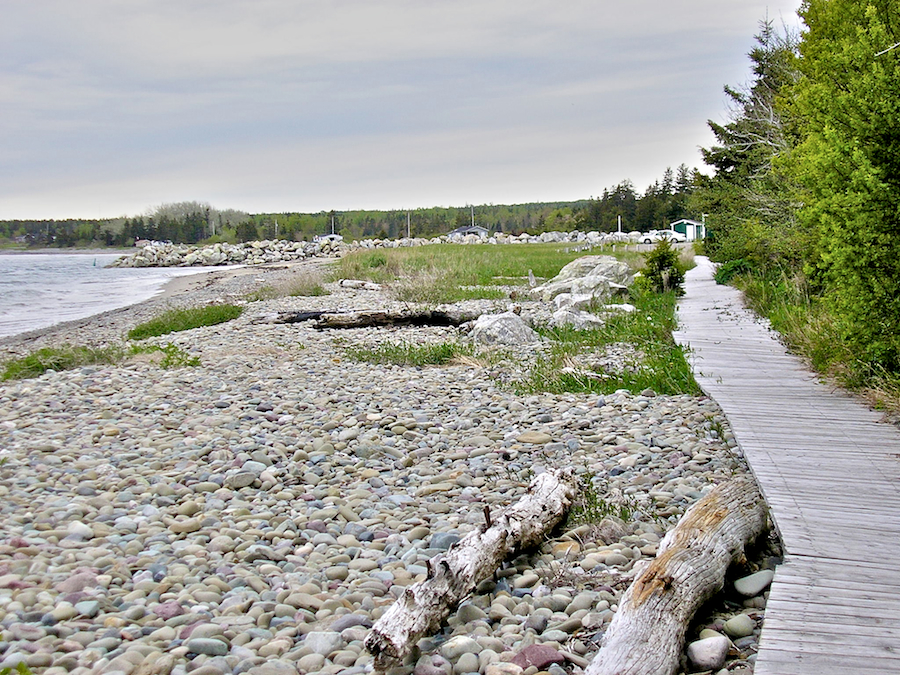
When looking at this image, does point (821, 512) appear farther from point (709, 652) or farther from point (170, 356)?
point (170, 356)

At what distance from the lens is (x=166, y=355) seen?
982cm

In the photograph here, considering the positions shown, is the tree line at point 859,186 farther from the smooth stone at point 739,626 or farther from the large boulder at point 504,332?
the large boulder at point 504,332

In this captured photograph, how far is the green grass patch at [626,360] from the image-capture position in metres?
7.26

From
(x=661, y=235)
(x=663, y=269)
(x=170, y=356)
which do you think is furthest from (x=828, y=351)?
(x=661, y=235)

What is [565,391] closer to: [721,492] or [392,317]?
[721,492]

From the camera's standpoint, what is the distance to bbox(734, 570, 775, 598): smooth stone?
320 centimetres

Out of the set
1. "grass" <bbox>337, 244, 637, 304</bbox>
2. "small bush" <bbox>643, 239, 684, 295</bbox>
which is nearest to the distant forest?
"grass" <bbox>337, 244, 637, 304</bbox>

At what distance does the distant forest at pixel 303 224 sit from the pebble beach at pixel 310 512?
6422cm

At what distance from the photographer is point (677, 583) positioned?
2871mm

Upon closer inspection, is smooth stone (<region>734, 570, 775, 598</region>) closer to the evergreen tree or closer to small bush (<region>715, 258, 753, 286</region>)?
the evergreen tree

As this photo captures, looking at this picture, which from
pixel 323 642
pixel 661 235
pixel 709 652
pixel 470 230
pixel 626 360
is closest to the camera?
pixel 709 652

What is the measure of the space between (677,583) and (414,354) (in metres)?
6.72

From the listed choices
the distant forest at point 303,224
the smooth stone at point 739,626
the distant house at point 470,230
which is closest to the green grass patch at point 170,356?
the smooth stone at point 739,626

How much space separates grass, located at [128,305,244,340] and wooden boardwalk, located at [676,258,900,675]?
10.0 meters
